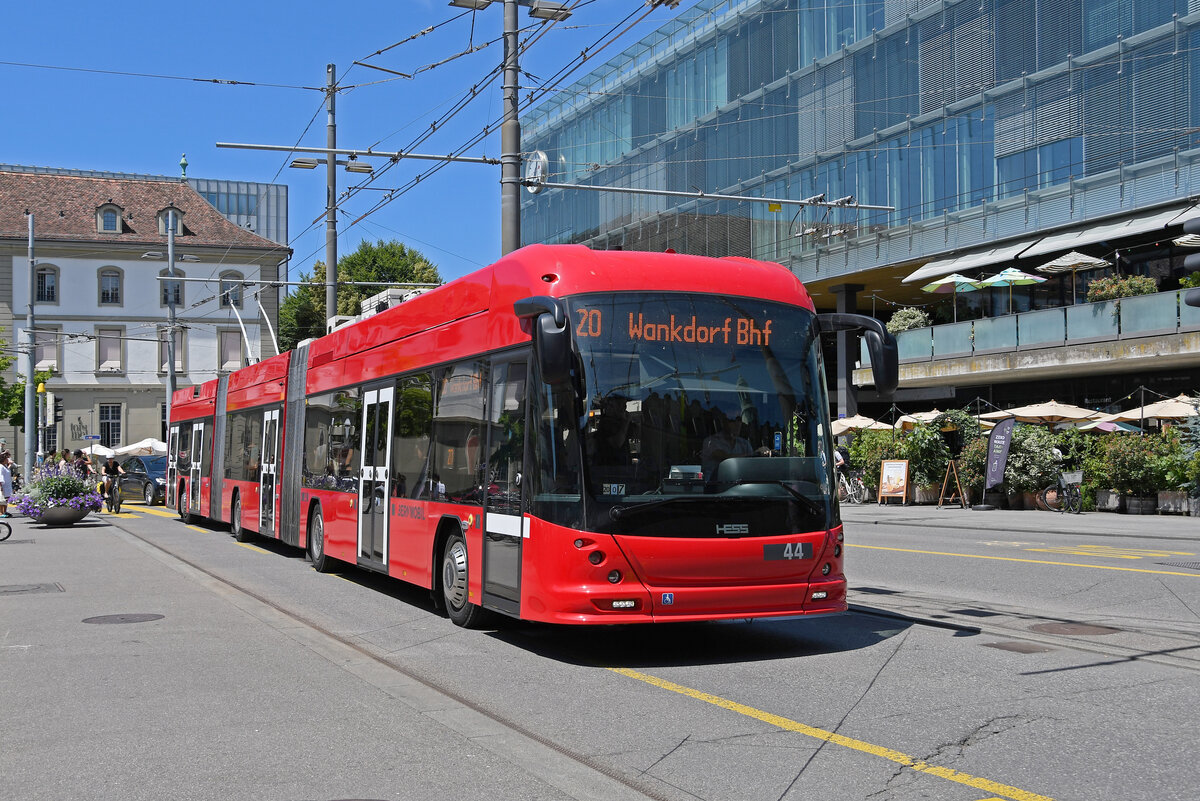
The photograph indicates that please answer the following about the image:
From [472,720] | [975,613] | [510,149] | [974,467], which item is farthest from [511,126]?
[974,467]

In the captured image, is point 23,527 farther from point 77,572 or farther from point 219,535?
point 77,572

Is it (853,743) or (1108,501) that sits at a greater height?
(1108,501)

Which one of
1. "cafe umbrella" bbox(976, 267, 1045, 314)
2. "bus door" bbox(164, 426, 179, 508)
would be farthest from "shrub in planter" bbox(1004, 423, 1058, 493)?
"bus door" bbox(164, 426, 179, 508)

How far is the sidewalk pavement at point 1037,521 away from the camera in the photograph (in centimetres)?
2203

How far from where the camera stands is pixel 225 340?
7181 cm

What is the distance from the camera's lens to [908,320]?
42781 mm

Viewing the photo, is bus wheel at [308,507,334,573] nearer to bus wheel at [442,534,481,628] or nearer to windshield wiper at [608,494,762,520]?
bus wheel at [442,534,481,628]

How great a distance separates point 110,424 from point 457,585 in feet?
213

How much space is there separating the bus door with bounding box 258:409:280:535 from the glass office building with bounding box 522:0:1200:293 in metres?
20.9

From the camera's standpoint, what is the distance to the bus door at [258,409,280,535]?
749 inches

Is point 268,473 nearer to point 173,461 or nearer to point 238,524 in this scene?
point 238,524

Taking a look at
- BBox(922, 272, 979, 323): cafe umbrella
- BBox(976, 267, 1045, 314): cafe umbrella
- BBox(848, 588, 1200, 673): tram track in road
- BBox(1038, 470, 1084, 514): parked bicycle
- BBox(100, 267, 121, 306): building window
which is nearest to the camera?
BBox(848, 588, 1200, 673): tram track in road

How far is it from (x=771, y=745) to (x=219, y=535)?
19.7 metres

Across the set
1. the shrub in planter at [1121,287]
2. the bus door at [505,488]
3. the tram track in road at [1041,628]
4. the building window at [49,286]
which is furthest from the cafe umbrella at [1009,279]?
the building window at [49,286]
